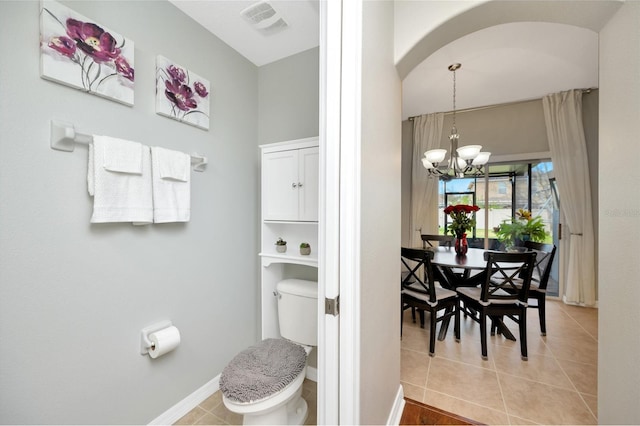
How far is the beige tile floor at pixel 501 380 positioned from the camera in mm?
1577

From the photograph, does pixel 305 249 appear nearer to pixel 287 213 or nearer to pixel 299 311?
pixel 287 213

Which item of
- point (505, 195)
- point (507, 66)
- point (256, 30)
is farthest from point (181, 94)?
point (505, 195)

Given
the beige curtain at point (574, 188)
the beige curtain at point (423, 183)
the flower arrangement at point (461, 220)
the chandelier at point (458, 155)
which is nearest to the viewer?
the chandelier at point (458, 155)

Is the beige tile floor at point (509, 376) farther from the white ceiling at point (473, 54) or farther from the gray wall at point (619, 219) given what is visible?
the white ceiling at point (473, 54)

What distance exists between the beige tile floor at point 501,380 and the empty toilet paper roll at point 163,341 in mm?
520

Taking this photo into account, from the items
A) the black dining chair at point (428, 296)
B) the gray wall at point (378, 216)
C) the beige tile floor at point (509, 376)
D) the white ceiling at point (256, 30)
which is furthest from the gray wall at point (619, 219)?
the white ceiling at point (256, 30)

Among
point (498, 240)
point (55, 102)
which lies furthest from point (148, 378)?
point (498, 240)

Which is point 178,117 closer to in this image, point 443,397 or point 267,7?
point 267,7

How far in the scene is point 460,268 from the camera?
2.46 meters

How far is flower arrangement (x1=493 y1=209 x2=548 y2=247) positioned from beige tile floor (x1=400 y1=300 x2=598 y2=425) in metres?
1.33

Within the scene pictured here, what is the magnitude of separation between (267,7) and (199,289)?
1.90 metres

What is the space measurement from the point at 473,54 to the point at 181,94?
2.74 m

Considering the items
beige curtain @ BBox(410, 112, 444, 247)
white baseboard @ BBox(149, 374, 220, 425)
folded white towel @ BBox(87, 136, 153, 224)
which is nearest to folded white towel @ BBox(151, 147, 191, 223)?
folded white towel @ BBox(87, 136, 153, 224)

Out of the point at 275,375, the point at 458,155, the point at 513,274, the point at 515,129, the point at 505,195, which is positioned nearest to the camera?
the point at 275,375
